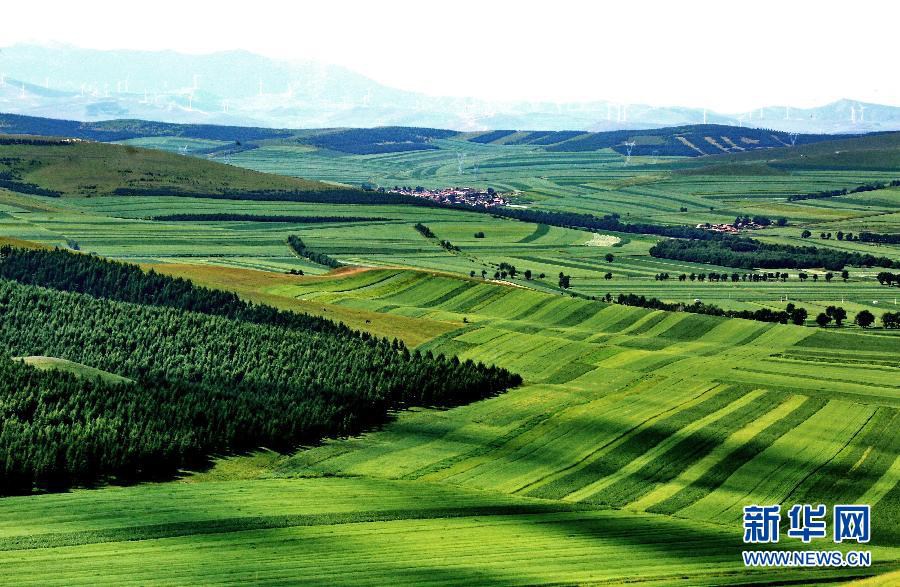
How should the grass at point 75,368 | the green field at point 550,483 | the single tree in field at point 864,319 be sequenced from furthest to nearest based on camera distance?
the single tree in field at point 864,319 < the grass at point 75,368 < the green field at point 550,483

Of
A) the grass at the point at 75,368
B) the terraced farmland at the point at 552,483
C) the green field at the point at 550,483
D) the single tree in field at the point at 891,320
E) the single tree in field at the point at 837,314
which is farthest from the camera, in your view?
the single tree in field at the point at 837,314

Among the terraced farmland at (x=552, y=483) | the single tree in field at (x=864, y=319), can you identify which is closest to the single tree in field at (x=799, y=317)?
the single tree in field at (x=864, y=319)

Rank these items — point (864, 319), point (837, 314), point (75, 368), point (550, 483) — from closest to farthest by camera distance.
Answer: point (550, 483)
point (75, 368)
point (864, 319)
point (837, 314)

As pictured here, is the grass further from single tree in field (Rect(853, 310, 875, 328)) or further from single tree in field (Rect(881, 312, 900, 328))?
single tree in field (Rect(881, 312, 900, 328))

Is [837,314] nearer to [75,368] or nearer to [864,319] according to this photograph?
[864,319]

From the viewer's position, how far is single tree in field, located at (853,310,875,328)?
6978 inches

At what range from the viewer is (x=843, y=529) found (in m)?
92.4

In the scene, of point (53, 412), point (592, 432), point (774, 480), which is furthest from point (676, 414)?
point (53, 412)

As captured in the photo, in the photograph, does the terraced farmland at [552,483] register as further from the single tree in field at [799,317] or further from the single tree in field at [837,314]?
the single tree in field at [837,314]

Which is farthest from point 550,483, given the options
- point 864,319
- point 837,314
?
point 864,319

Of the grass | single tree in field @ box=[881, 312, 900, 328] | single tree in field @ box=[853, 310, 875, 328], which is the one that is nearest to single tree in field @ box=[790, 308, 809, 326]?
single tree in field @ box=[853, 310, 875, 328]

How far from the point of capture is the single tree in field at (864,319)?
177250mm

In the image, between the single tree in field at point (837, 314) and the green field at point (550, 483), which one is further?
the single tree in field at point (837, 314)

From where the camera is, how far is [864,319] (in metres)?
177
